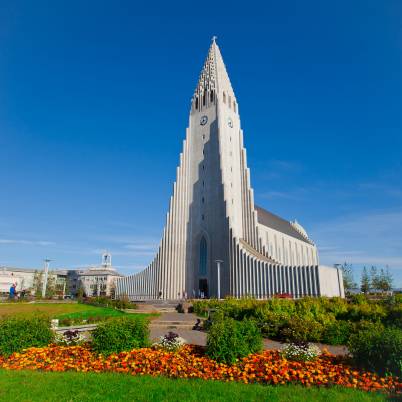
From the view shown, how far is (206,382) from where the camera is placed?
640 centimetres

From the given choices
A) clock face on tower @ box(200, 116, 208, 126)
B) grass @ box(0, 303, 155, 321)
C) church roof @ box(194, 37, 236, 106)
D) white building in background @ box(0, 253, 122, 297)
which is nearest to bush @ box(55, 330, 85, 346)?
grass @ box(0, 303, 155, 321)

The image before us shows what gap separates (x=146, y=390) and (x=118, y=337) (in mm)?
2891

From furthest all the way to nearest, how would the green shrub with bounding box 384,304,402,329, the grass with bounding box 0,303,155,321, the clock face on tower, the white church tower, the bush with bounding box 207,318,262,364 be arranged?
the clock face on tower
the white church tower
the grass with bounding box 0,303,155,321
the green shrub with bounding box 384,304,402,329
the bush with bounding box 207,318,262,364

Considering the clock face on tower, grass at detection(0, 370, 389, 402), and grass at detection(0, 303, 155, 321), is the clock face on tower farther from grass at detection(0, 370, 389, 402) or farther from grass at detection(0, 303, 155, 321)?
grass at detection(0, 370, 389, 402)

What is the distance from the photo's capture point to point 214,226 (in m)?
47.4

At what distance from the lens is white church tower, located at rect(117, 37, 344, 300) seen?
41469mm

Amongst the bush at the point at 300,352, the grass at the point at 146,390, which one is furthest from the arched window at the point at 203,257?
the grass at the point at 146,390

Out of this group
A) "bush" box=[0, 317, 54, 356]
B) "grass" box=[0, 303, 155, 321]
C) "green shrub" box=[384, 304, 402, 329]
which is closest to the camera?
"bush" box=[0, 317, 54, 356]

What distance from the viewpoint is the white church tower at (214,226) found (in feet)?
136

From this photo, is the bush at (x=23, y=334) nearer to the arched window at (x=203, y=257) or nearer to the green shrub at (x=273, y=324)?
the green shrub at (x=273, y=324)

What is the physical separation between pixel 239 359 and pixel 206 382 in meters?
1.69

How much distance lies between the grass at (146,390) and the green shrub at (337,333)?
6101 mm

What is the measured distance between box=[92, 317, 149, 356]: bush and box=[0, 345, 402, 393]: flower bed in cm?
27

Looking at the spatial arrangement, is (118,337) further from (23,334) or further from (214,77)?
(214,77)
